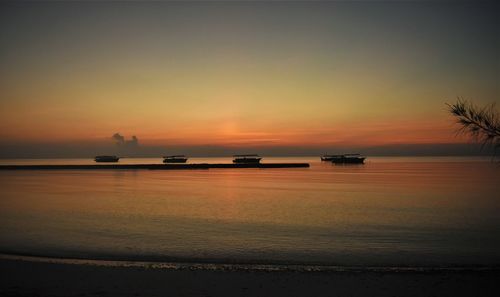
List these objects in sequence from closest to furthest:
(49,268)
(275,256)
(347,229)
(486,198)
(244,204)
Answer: (49,268), (275,256), (347,229), (244,204), (486,198)

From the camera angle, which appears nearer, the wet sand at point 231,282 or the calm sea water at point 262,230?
the wet sand at point 231,282

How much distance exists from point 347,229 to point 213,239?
23.8 feet

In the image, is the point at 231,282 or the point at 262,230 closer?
the point at 231,282

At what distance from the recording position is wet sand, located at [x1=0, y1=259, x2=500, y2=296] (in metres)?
9.59

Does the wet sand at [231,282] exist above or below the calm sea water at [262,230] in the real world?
above

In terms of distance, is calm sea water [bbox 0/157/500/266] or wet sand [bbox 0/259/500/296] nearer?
wet sand [bbox 0/259/500/296]

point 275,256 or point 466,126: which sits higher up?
point 466,126

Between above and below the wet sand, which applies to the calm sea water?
below

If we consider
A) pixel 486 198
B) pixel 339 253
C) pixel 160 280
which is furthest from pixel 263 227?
pixel 486 198

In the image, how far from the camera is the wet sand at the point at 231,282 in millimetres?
9594

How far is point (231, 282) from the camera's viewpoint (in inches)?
414

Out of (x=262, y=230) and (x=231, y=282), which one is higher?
(x=231, y=282)

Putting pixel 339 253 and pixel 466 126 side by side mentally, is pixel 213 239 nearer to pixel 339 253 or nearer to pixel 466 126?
pixel 339 253

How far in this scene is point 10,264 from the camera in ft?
40.6
